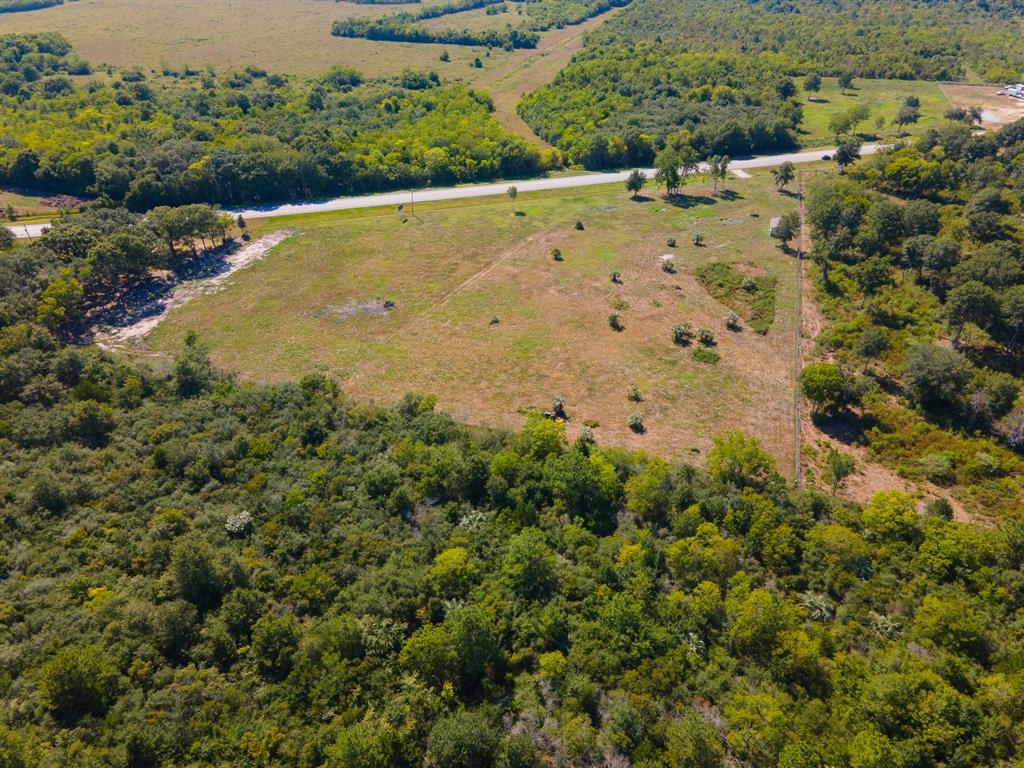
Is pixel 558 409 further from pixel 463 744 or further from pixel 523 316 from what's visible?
pixel 463 744

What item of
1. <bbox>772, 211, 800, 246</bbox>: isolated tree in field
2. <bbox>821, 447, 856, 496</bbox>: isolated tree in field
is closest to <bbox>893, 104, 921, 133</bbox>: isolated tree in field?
<bbox>772, 211, 800, 246</bbox>: isolated tree in field

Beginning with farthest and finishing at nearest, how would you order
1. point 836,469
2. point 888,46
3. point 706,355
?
1. point 888,46
2. point 706,355
3. point 836,469

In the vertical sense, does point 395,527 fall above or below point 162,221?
below

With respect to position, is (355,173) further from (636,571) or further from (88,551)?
(636,571)

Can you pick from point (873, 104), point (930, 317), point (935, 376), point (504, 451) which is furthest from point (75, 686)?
point (873, 104)

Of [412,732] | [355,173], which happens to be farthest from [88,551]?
[355,173]

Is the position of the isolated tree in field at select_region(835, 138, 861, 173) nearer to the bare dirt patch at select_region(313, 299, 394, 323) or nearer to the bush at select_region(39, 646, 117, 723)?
the bare dirt patch at select_region(313, 299, 394, 323)
